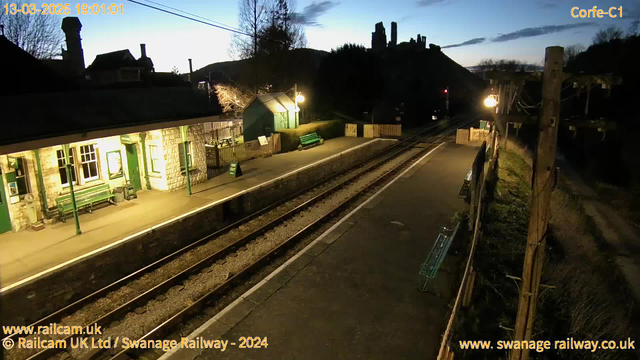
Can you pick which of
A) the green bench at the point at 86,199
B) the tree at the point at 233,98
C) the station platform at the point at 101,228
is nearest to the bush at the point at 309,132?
the station platform at the point at 101,228

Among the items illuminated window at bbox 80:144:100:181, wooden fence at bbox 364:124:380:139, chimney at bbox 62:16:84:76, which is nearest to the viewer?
illuminated window at bbox 80:144:100:181

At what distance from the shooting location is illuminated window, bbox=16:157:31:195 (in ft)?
35.7

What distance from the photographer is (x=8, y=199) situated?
34.8 ft

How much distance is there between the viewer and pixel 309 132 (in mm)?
26797

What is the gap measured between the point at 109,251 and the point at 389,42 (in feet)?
445

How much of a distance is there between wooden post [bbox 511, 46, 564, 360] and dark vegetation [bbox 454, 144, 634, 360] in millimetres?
2032

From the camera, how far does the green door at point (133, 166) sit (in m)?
14.3

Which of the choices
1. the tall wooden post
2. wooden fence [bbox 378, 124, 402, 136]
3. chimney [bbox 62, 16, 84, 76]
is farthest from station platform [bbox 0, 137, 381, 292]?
chimney [bbox 62, 16, 84, 76]

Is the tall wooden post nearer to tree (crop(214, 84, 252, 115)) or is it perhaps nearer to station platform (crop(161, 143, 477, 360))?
station platform (crop(161, 143, 477, 360))

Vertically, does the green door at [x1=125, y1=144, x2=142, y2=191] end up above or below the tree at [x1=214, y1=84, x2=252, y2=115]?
below

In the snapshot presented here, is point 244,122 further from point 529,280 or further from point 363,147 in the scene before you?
point 529,280

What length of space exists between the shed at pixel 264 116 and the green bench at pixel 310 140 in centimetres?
224

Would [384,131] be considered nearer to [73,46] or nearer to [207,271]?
[207,271]

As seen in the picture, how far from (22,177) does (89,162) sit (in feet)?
7.25
